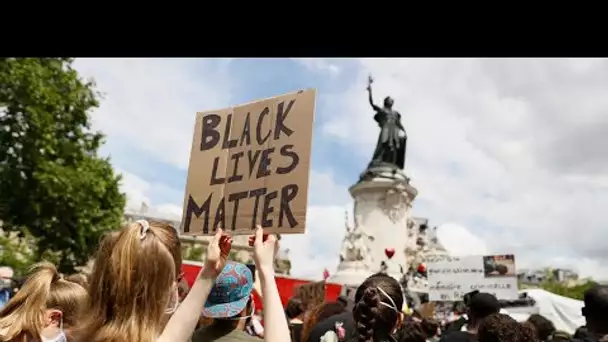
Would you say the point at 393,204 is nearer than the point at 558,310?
No

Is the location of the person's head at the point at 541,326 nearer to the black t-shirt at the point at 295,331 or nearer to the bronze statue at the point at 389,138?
the black t-shirt at the point at 295,331

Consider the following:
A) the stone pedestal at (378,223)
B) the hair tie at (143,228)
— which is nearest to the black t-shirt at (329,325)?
the hair tie at (143,228)

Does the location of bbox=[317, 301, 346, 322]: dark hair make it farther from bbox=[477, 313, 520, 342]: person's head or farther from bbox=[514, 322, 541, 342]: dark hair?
bbox=[514, 322, 541, 342]: dark hair

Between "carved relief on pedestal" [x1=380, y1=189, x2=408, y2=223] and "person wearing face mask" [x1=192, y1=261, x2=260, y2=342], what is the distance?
1650 cm

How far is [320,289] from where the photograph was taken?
7.02 m

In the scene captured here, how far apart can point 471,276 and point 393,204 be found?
923 centimetres

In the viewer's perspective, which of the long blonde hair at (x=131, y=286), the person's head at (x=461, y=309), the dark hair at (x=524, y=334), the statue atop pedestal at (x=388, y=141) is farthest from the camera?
the statue atop pedestal at (x=388, y=141)

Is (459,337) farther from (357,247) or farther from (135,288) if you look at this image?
(357,247)

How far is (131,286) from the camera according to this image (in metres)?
1.86

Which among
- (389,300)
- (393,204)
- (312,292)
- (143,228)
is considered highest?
(393,204)

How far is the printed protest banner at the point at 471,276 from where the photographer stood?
973 centimetres

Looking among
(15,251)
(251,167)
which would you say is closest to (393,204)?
(15,251)
